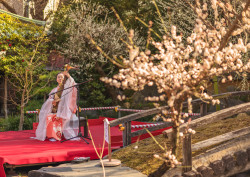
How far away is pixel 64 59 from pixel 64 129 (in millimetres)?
9675

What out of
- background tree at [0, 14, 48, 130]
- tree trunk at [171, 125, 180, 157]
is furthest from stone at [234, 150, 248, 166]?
background tree at [0, 14, 48, 130]

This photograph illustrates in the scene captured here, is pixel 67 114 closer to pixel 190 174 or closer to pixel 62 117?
pixel 62 117

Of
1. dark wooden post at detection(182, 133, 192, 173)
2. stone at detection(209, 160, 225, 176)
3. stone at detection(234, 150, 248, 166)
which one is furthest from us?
stone at detection(234, 150, 248, 166)

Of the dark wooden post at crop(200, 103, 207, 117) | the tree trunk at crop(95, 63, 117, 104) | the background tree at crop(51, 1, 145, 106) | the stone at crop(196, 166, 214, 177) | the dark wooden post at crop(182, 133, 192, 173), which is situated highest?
the background tree at crop(51, 1, 145, 106)

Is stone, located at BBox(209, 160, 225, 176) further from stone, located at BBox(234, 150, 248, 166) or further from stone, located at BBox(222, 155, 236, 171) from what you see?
stone, located at BBox(234, 150, 248, 166)

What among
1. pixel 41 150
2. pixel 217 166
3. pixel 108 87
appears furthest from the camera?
pixel 108 87

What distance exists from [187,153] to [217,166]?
0.80 metres

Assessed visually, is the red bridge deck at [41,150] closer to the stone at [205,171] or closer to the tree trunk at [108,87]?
the stone at [205,171]

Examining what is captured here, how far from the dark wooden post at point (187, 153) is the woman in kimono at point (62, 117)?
13.5 feet

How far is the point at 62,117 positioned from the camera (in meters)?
8.47

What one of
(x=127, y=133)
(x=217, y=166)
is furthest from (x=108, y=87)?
(x=217, y=166)

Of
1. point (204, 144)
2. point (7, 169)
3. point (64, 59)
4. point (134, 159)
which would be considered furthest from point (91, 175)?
point (64, 59)

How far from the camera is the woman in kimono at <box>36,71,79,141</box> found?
335 inches

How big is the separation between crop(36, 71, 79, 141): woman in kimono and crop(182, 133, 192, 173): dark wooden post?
412 centimetres
